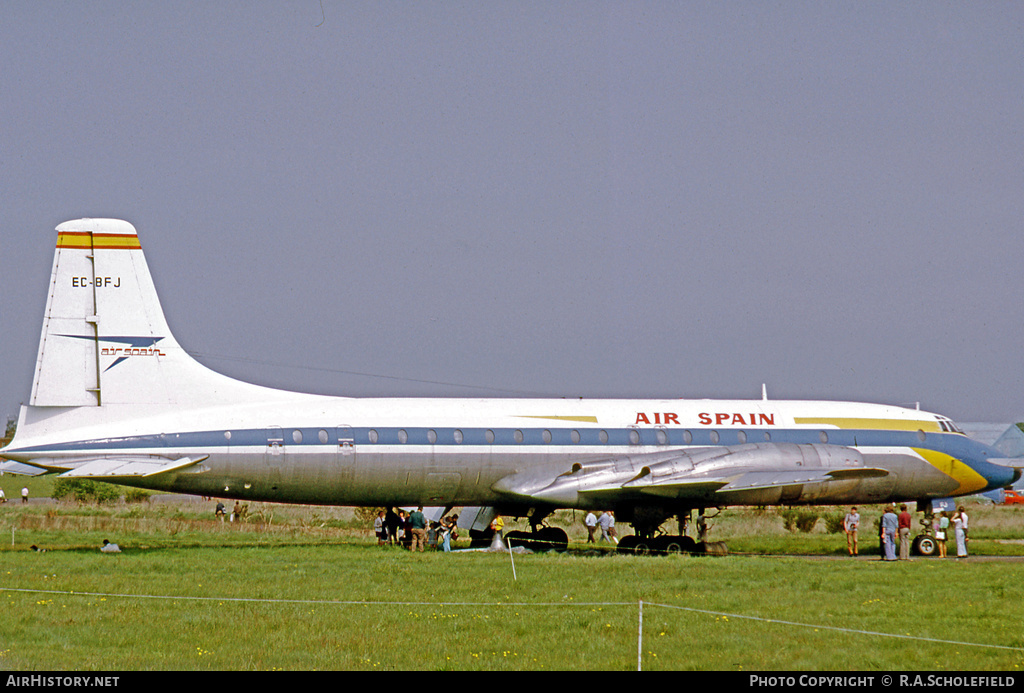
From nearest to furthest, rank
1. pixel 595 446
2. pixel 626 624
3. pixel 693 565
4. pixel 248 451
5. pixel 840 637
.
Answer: pixel 840 637 < pixel 626 624 < pixel 693 565 < pixel 248 451 < pixel 595 446

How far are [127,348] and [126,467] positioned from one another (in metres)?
2.87

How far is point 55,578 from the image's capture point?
18.7 m

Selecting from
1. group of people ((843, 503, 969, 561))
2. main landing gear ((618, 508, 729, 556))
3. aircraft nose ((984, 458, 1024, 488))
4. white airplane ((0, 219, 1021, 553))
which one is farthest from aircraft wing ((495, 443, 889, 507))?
aircraft nose ((984, 458, 1024, 488))

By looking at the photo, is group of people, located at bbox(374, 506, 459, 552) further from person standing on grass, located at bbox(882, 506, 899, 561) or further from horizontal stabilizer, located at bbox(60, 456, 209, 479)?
person standing on grass, located at bbox(882, 506, 899, 561)

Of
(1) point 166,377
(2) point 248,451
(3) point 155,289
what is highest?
(3) point 155,289

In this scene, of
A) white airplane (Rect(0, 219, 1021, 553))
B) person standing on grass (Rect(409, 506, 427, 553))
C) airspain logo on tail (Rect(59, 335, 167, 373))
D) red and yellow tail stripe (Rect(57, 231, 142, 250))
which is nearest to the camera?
white airplane (Rect(0, 219, 1021, 553))

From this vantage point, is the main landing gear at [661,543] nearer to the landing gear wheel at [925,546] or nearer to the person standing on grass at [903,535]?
the person standing on grass at [903,535]

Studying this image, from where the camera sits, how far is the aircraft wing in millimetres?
24672

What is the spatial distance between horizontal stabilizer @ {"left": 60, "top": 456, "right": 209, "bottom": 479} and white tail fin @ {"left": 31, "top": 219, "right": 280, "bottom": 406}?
1.55m

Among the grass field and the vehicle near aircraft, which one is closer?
the grass field

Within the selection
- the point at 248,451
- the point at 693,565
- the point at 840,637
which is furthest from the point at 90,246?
the point at 840,637

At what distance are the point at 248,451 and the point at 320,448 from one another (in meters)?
1.60

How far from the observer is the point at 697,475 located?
81.9 ft
